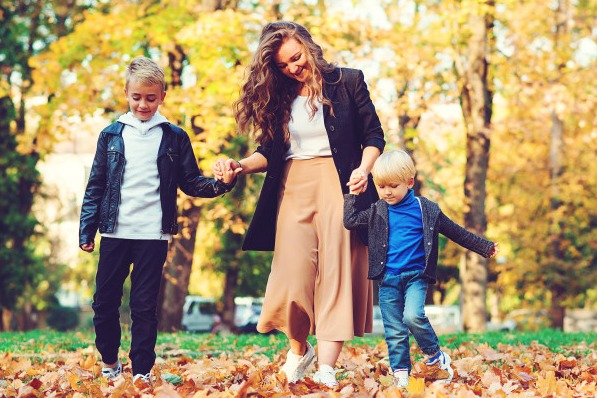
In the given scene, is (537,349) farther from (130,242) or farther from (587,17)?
(587,17)

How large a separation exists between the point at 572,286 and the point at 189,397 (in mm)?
22676

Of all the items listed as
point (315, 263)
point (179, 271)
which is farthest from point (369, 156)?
point (179, 271)

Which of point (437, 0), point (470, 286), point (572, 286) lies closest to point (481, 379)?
point (470, 286)

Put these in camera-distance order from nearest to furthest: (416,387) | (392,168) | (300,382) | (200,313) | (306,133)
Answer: (416,387)
(300,382)
(392,168)
(306,133)
(200,313)

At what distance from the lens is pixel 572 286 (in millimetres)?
Result: 25625

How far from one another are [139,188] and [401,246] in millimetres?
1577

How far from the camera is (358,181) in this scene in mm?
5055

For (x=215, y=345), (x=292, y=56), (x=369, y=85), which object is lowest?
(x=215, y=345)

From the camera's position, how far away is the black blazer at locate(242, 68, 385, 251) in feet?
17.1

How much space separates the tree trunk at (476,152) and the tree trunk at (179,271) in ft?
17.0

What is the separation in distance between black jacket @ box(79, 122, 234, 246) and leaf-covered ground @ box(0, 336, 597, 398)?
2.97ft

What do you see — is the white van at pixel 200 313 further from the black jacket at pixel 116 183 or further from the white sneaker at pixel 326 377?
the white sneaker at pixel 326 377

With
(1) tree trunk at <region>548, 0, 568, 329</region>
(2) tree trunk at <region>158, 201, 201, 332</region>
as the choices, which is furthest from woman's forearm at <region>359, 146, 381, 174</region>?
(1) tree trunk at <region>548, 0, 568, 329</region>

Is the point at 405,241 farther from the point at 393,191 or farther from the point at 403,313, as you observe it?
the point at 403,313
